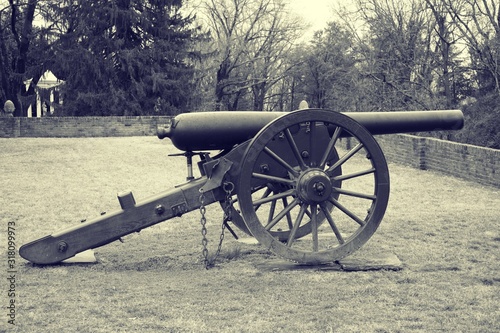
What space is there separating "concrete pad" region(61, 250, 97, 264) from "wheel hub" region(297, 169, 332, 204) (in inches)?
83.3

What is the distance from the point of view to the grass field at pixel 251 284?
→ 468 cm

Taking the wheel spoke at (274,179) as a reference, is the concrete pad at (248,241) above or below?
below

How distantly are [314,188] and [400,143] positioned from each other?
10.9m

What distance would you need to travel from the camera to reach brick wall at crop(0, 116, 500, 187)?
12.2 meters

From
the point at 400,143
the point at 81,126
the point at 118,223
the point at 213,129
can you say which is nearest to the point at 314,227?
the point at 213,129

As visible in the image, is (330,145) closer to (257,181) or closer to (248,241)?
(257,181)

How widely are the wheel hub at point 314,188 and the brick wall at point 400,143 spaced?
6.56 m

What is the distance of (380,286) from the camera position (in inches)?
218

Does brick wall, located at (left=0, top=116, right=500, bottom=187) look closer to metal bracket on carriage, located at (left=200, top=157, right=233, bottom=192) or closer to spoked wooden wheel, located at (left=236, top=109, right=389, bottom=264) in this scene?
spoked wooden wheel, located at (left=236, top=109, right=389, bottom=264)

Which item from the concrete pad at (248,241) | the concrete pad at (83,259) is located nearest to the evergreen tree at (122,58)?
the concrete pad at (248,241)

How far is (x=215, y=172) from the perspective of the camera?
241 inches

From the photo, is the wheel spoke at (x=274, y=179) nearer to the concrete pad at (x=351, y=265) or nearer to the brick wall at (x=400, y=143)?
the concrete pad at (x=351, y=265)

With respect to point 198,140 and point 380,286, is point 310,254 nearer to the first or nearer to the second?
point 380,286

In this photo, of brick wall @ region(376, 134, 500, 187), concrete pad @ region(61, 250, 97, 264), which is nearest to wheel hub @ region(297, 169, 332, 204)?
concrete pad @ region(61, 250, 97, 264)
